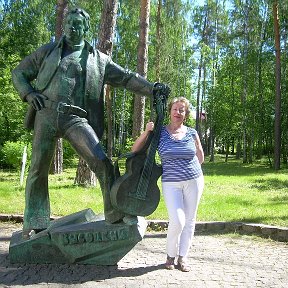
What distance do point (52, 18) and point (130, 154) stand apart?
92.5 ft

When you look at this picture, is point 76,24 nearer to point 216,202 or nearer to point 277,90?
point 216,202

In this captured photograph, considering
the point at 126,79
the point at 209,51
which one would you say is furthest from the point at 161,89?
the point at 209,51

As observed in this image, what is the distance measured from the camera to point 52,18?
98.1 feet

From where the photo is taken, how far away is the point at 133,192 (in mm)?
3943

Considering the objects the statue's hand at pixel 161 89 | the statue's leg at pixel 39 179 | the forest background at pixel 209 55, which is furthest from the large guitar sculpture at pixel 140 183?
the forest background at pixel 209 55

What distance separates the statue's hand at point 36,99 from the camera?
3.98 metres

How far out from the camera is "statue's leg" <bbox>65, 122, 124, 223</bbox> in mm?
3969

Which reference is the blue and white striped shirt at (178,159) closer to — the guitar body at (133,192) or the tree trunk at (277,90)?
the guitar body at (133,192)

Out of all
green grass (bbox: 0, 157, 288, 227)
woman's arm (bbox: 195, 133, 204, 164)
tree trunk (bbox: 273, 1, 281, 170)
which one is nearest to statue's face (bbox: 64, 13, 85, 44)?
woman's arm (bbox: 195, 133, 204, 164)

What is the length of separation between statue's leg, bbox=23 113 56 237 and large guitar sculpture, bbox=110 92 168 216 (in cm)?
76

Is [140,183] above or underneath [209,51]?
underneath

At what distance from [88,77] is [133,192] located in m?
1.19

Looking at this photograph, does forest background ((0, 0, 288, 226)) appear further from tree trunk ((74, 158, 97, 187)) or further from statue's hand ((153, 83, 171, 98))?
statue's hand ((153, 83, 171, 98))

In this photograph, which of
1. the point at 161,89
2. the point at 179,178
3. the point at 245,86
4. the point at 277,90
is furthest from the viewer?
the point at 245,86
